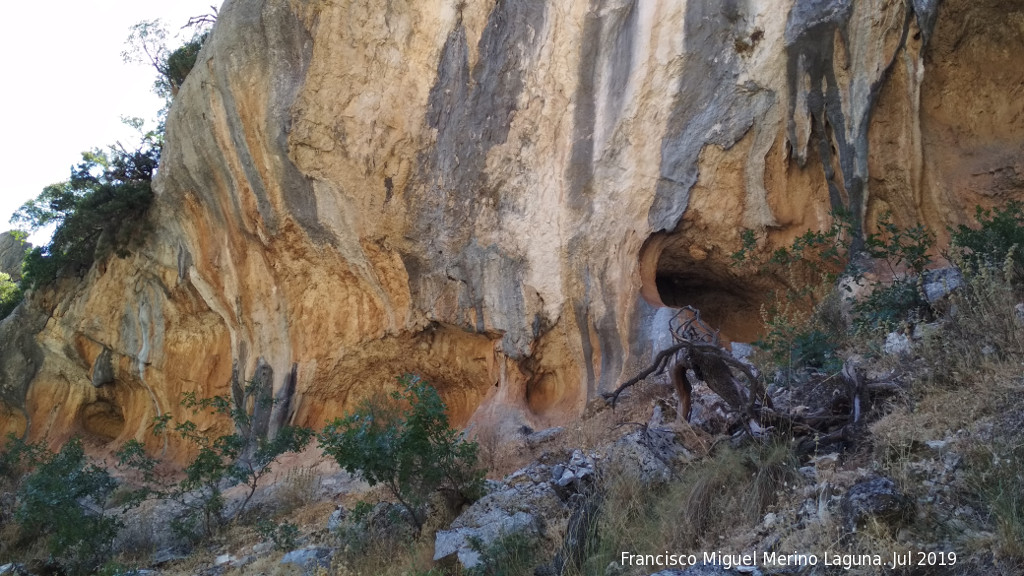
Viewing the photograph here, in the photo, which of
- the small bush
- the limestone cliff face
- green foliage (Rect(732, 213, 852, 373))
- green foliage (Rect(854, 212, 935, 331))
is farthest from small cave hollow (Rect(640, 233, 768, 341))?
the small bush

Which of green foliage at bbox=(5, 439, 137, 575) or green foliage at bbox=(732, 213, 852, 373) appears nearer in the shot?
green foliage at bbox=(732, 213, 852, 373)

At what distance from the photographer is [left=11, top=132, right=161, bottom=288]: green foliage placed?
1518cm

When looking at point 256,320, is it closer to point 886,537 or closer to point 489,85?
point 489,85

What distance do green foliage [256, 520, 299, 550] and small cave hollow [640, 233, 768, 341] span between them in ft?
15.6

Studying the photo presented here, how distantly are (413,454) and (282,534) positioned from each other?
6.46 feet

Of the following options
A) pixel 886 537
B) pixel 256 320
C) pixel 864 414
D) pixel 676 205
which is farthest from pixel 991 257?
pixel 256 320

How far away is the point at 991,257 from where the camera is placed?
750cm

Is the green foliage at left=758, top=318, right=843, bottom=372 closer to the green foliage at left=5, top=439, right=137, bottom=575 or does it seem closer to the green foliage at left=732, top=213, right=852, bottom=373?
the green foliage at left=732, top=213, right=852, bottom=373

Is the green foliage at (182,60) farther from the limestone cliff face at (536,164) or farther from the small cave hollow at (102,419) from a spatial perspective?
the small cave hollow at (102,419)

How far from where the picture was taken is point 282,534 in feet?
26.9

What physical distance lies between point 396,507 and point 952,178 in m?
6.86

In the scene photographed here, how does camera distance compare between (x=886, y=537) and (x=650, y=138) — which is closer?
(x=886, y=537)

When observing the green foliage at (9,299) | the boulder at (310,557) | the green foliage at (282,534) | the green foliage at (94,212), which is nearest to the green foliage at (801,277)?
the boulder at (310,557)

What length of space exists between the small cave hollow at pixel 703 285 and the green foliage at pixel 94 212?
30.1ft
